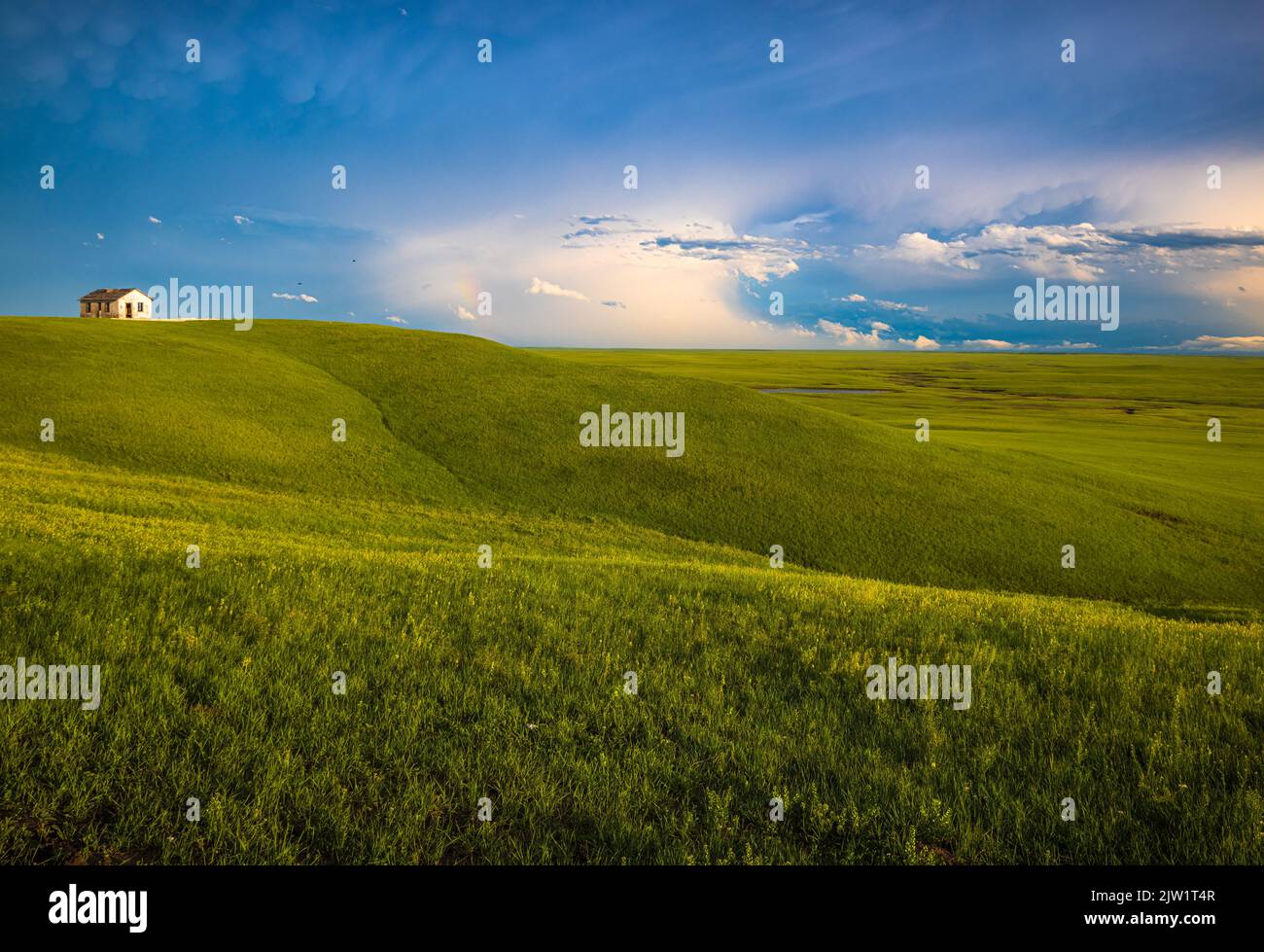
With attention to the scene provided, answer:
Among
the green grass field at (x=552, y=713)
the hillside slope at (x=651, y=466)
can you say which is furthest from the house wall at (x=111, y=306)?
the green grass field at (x=552, y=713)

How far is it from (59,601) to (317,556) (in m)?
6.06

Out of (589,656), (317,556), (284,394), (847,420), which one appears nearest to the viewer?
(589,656)

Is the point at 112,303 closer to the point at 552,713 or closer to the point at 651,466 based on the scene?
the point at 651,466

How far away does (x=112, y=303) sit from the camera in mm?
136000

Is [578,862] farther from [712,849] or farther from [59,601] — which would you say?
[59,601]

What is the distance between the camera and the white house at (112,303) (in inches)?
5374

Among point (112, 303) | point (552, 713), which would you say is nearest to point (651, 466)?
point (552, 713)

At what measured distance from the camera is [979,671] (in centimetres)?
1056

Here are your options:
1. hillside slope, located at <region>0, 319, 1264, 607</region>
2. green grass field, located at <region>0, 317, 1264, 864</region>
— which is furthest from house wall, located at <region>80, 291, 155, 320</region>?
green grass field, located at <region>0, 317, 1264, 864</region>

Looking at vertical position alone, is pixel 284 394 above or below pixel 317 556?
above

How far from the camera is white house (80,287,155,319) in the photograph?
13650 centimetres

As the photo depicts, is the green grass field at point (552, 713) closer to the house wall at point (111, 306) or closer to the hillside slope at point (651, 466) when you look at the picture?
the hillside slope at point (651, 466)

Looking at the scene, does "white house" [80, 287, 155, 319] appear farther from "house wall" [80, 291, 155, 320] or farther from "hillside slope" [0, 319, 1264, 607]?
"hillside slope" [0, 319, 1264, 607]
